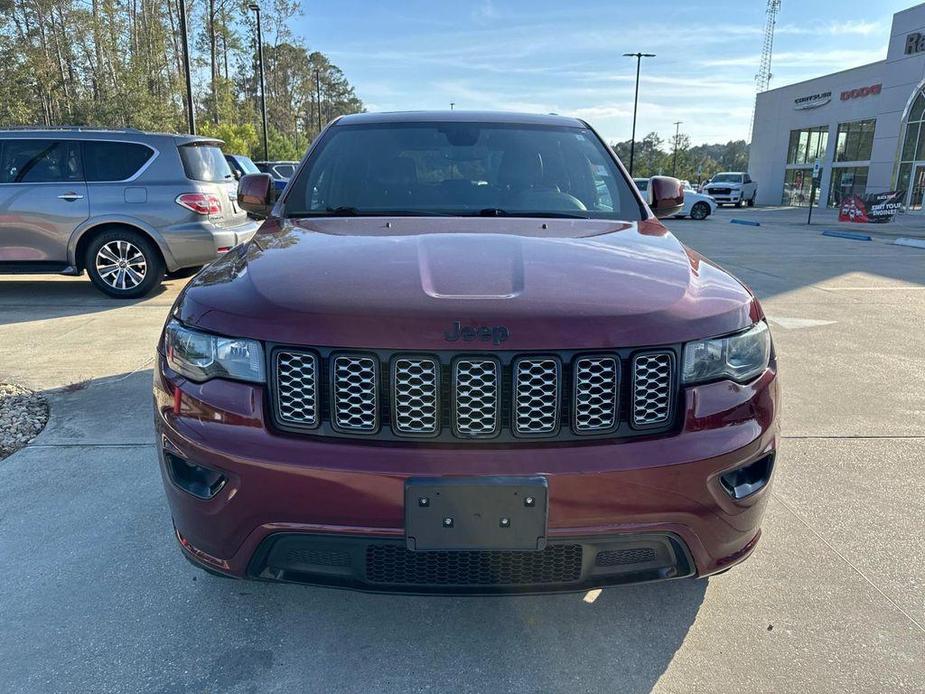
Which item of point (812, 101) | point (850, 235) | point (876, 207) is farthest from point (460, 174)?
point (812, 101)

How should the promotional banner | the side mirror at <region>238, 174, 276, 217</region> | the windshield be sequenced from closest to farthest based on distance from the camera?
the windshield < the side mirror at <region>238, 174, 276, 217</region> < the promotional banner

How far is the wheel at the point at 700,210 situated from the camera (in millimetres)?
24672

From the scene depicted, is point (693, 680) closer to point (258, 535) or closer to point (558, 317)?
point (558, 317)

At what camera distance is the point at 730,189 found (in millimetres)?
33219

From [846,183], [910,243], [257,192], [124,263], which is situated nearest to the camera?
[257,192]

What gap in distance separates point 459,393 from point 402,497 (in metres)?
0.31

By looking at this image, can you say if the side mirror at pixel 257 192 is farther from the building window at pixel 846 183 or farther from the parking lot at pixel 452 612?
the building window at pixel 846 183

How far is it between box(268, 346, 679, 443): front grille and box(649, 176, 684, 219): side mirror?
182 centimetres

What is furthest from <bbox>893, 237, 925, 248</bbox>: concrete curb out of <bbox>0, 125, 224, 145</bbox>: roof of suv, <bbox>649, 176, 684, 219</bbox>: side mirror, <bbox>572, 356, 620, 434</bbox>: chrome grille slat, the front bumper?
<bbox>572, 356, 620, 434</bbox>: chrome grille slat

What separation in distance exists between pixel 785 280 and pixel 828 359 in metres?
4.67

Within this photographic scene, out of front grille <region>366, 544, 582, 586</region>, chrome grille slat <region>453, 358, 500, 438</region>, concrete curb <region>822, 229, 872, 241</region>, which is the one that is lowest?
concrete curb <region>822, 229, 872, 241</region>

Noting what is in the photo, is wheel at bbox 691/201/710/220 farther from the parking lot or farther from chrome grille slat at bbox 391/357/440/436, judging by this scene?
chrome grille slat at bbox 391/357/440/436

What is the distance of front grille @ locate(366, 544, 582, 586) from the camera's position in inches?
69.4

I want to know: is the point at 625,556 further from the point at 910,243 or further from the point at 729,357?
the point at 910,243
